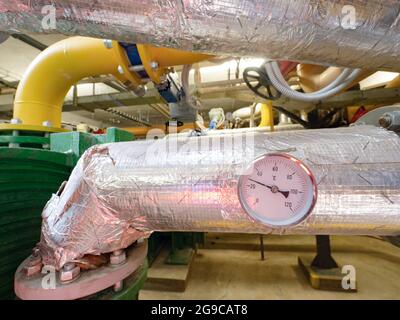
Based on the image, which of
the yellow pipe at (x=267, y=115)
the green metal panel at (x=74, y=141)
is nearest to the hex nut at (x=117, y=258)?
the green metal panel at (x=74, y=141)

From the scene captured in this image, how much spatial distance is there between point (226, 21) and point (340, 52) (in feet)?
1.08

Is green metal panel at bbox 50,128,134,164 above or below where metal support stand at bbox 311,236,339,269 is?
above

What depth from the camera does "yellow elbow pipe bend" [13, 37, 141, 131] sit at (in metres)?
1.00

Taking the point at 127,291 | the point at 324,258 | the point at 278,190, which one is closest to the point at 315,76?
the point at 278,190

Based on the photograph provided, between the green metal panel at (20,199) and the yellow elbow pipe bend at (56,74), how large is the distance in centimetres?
28

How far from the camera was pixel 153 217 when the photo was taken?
2.23 ft

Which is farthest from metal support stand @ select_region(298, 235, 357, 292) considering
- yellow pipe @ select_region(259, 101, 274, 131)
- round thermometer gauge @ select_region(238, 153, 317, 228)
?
round thermometer gauge @ select_region(238, 153, 317, 228)

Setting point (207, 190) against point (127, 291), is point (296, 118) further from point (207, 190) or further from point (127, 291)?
point (127, 291)

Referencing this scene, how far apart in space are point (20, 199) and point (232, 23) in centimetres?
94

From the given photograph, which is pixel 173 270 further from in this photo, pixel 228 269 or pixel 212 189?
pixel 212 189

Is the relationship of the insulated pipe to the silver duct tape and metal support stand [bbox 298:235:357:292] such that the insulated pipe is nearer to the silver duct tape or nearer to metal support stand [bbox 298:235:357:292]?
the silver duct tape

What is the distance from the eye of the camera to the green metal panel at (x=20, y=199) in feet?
2.40

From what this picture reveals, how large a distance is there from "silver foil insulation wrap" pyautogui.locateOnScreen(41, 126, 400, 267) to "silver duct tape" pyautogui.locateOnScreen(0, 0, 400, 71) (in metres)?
A: 0.26

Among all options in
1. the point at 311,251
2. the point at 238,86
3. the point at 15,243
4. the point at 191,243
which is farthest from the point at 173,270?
the point at 238,86
